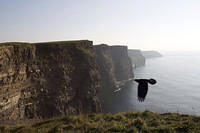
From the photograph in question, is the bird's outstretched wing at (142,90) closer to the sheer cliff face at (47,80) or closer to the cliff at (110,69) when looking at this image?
the sheer cliff face at (47,80)

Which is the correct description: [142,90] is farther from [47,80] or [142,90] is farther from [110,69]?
[110,69]

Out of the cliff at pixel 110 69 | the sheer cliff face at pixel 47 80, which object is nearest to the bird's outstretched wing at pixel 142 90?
the sheer cliff face at pixel 47 80

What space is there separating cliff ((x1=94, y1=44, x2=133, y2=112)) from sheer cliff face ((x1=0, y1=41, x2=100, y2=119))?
20.4 m

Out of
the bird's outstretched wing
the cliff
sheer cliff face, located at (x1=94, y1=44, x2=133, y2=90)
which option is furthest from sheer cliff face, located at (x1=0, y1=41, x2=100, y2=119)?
sheer cliff face, located at (x1=94, y1=44, x2=133, y2=90)

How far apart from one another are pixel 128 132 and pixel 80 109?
36.6 metres

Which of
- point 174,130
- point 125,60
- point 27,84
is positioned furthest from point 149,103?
point 125,60

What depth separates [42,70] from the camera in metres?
38.9

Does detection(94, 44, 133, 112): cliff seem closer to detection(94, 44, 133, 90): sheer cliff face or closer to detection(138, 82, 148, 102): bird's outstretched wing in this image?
detection(94, 44, 133, 90): sheer cliff face

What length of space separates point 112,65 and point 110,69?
1158cm

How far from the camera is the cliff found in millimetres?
89125

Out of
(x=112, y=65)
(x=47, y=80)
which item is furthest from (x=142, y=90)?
(x=112, y=65)

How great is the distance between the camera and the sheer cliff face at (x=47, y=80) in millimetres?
30016

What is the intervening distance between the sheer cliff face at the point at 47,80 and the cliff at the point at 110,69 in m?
20.4

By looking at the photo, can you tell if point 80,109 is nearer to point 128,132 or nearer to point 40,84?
point 40,84
